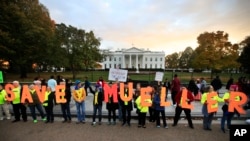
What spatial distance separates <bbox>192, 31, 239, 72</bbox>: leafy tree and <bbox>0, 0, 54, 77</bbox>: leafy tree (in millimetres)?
26800

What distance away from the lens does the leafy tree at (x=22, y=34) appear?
2577 cm

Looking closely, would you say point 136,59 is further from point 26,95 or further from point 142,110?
point 142,110

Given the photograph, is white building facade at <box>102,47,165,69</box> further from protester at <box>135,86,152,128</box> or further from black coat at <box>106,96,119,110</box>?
protester at <box>135,86,152,128</box>

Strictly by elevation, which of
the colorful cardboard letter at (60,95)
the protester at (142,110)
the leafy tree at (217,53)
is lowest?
the protester at (142,110)

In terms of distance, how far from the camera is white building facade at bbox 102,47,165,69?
374ft

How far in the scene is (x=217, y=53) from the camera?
1367 inches

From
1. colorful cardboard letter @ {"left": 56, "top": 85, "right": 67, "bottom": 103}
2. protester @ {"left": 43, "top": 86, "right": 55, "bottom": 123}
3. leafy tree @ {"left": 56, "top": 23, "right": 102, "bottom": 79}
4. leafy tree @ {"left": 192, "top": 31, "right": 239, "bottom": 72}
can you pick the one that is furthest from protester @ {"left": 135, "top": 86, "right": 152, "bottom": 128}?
leafy tree @ {"left": 192, "top": 31, "right": 239, "bottom": 72}

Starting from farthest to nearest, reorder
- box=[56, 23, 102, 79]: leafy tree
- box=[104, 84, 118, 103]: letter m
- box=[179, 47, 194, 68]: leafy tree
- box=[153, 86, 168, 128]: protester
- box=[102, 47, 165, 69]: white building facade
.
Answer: box=[102, 47, 165, 69]: white building facade → box=[179, 47, 194, 68]: leafy tree → box=[56, 23, 102, 79]: leafy tree → box=[104, 84, 118, 103]: letter m → box=[153, 86, 168, 128]: protester

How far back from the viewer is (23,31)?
30094mm

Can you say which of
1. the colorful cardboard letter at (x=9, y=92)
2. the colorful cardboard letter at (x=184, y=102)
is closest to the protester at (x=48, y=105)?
the colorful cardboard letter at (x=9, y=92)

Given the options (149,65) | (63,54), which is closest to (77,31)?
(63,54)

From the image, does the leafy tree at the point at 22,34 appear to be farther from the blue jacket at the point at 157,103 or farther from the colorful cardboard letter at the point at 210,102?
the colorful cardboard letter at the point at 210,102

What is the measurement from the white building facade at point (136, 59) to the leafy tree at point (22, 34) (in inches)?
3141

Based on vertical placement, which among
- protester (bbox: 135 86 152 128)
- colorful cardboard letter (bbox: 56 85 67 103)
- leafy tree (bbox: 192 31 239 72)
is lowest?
protester (bbox: 135 86 152 128)
